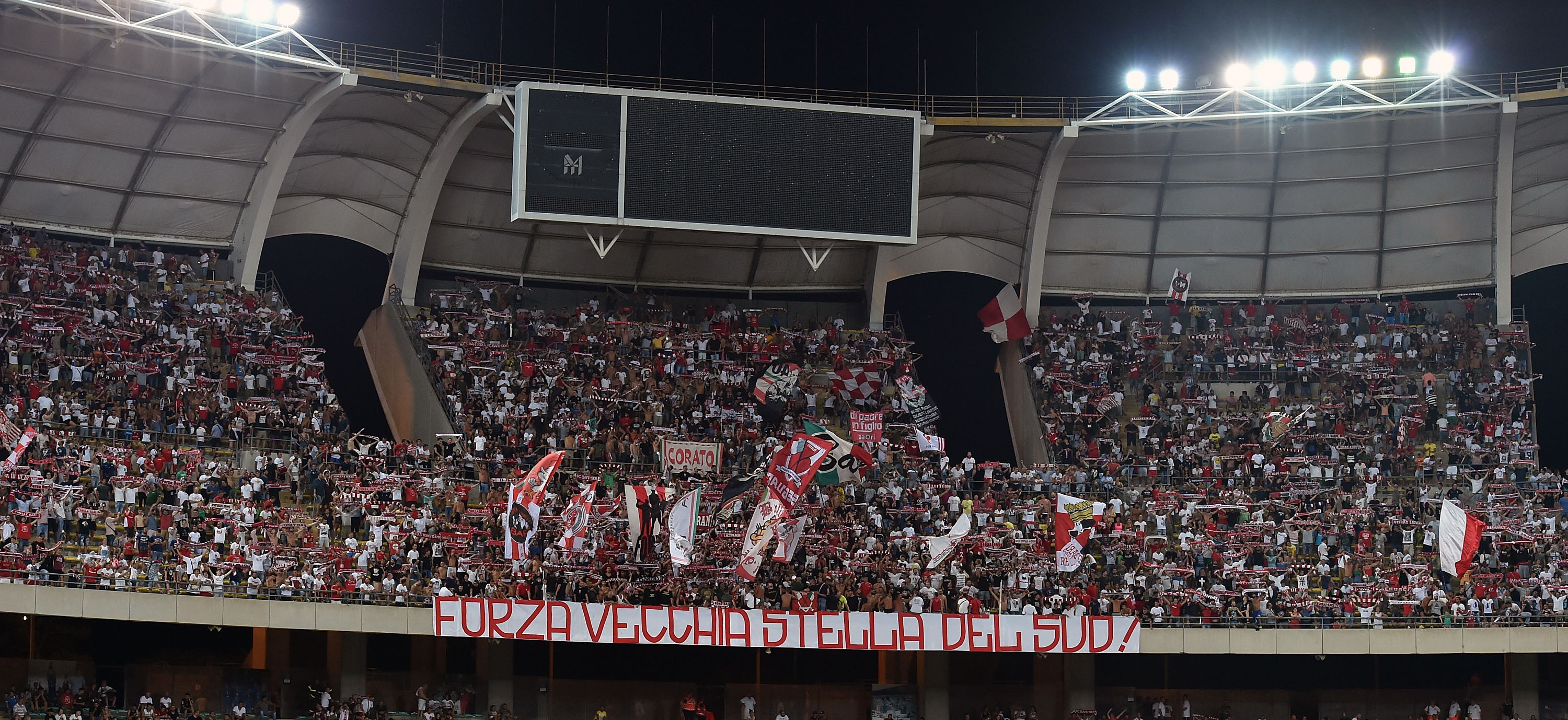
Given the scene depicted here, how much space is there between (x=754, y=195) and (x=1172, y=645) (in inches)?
584

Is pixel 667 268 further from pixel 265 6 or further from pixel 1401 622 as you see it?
pixel 1401 622

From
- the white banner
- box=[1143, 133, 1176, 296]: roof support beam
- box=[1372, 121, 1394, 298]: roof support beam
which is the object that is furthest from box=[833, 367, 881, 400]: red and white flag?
box=[1372, 121, 1394, 298]: roof support beam

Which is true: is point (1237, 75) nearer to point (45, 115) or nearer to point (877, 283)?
point (877, 283)

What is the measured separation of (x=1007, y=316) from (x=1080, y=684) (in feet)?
42.9

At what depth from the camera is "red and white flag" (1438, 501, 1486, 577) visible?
3878cm

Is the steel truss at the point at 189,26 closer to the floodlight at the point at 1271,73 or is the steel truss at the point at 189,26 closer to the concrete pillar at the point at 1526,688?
the floodlight at the point at 1271,73

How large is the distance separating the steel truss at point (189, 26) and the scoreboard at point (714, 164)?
5399 mm

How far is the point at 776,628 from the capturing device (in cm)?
3706

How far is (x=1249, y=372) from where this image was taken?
49125mm

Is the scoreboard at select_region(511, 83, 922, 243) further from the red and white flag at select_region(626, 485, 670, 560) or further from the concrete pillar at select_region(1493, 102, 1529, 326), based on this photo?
the concrete pillar at select_region(1493, 102, 1529, 326)

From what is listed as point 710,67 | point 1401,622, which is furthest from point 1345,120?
point 710,67

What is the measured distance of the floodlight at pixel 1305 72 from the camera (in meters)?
44.4

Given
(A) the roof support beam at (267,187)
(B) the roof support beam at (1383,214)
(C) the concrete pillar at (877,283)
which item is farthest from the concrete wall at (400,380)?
(B) the roof support beam at (1383,214)

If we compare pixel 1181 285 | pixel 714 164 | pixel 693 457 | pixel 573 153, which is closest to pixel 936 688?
pixel 693 457
